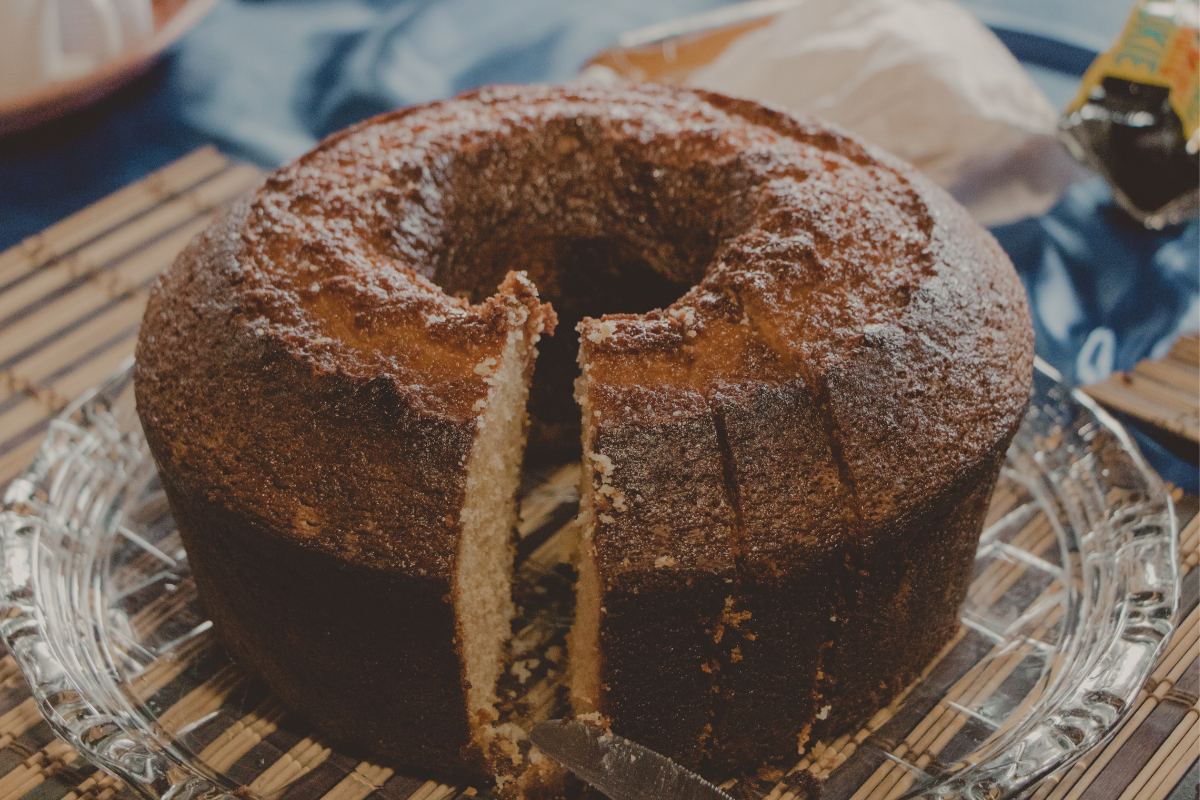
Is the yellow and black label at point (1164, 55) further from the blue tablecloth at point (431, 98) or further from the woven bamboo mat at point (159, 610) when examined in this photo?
the woven bamboo mat at point (159, 610)

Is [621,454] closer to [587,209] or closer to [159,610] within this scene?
[587,209]

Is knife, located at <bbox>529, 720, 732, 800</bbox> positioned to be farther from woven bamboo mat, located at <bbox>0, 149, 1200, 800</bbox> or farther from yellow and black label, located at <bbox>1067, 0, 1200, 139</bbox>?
yellow and black label, located at <bbox>1067, 0, 1200, 139</bbox>


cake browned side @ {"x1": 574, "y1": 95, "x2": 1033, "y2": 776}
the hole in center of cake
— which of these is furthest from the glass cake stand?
the hole in center of cake

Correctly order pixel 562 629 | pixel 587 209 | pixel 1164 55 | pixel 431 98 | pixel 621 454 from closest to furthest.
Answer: pixel 621 454 → pixel 562 629 → pixel 587 209 → pixel 1164 55 → pixel 431 98

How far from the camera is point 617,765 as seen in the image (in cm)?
174

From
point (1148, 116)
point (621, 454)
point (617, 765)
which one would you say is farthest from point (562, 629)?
point (1148, 116)

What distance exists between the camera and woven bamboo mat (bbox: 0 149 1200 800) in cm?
187

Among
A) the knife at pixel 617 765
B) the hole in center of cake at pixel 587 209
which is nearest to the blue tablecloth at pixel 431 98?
the hole in center of cake at pixel 587 209

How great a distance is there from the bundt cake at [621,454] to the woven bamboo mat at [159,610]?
86 millimetres

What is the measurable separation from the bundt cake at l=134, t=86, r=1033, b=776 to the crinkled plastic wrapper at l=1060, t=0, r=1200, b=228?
1.29 meters

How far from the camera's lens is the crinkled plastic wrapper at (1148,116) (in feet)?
9.72

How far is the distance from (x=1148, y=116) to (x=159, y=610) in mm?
3002

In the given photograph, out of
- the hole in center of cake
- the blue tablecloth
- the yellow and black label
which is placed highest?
the yellow and black label

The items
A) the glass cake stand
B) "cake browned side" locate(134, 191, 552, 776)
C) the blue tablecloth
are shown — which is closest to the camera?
"cake browned side" locate(134, 191, 552, 776)
